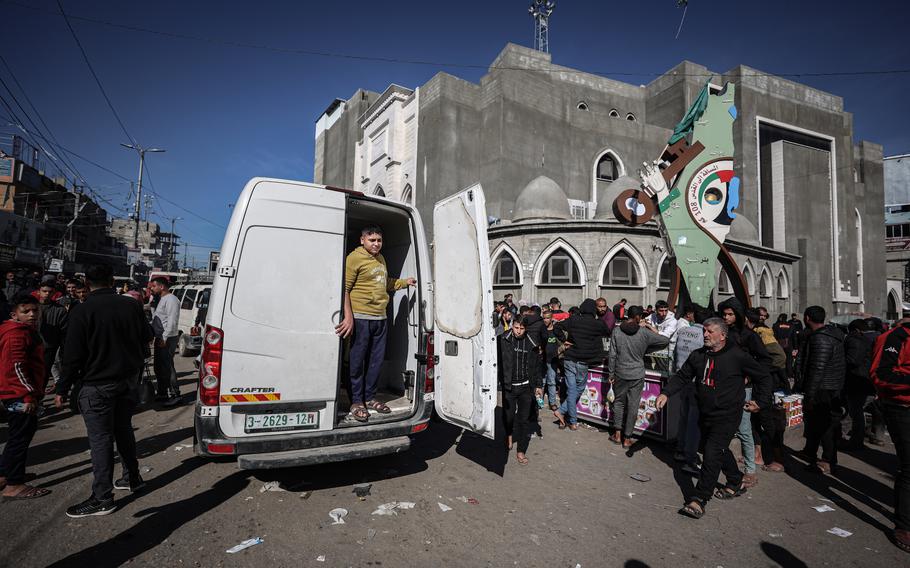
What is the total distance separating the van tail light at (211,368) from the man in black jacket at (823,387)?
641 cm

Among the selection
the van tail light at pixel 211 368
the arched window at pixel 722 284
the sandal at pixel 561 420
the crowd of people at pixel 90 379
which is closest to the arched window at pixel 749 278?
the arched window at pixel 722 284

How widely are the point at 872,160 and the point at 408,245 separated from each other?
47.6 m

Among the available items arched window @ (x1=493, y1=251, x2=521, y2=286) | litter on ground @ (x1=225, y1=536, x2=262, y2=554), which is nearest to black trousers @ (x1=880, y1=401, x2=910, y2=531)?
litter on ground @ (x1=225, y1=536, x2=262, y2=554)

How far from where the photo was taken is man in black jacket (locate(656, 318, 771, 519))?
3957 millimetres

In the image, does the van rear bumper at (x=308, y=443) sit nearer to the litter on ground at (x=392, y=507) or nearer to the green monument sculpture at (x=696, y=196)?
the litter on ground at (x=392, y=507)

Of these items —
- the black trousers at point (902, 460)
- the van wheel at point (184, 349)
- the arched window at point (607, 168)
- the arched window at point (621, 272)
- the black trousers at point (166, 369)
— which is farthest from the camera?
the arched window at point (607, 168)

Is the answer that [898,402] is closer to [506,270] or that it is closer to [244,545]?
[244,545]

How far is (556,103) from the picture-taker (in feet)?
86.7

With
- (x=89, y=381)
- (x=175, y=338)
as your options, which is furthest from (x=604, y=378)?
(x=175, y=338)

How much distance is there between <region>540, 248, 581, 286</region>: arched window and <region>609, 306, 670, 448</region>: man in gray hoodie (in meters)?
12.0

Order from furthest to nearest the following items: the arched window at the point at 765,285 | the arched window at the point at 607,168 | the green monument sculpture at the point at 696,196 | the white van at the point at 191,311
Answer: the arched window at the point at 607,168 → the arched window at the point at 765,285 → the white van at the point at 191,311 → the green monument sculpture at the point at 696,196

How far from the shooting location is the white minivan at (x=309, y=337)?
11.4ft

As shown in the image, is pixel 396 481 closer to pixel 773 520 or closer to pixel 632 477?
pixel 632 477

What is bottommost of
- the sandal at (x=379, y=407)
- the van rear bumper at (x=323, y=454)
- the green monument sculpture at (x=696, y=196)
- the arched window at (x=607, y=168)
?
the van rear bumper at (x=323, y=454)
